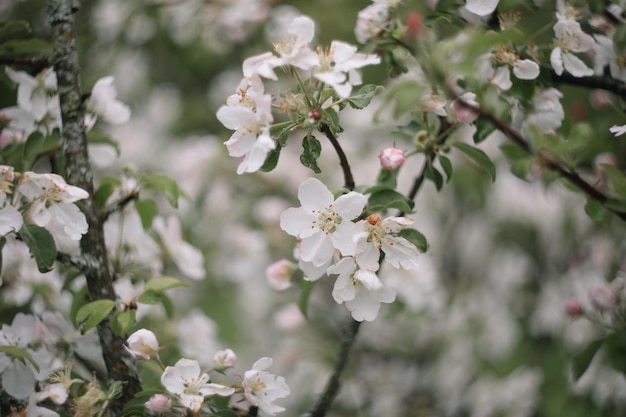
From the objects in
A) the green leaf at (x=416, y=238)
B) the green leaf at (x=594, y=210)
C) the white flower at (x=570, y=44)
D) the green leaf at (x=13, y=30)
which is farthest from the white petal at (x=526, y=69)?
the green leaf at (x=13, y=30)

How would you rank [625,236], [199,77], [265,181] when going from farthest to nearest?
[199,77] < [265,181] < [625,236]

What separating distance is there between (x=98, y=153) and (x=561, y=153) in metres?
1.33

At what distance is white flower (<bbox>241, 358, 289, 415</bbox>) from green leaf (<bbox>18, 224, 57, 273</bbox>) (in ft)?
1.66

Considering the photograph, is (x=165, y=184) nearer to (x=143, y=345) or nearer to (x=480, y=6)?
(x=143, y=345)

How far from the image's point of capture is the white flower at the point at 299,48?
128 centimetres

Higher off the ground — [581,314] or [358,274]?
[358,274]

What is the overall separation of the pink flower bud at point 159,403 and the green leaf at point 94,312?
0.22m

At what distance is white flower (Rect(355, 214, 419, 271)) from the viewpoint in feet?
4.30

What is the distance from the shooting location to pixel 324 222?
134cm

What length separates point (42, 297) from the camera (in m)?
2.05

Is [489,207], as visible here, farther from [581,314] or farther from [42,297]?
[42,297]

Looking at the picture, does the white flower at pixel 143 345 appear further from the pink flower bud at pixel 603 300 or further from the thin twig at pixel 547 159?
the pink flower bud at pixel 603 300

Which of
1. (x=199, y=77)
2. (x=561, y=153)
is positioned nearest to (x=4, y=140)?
(x=561, y=153)

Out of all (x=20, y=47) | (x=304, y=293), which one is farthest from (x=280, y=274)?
(x=20, y=47)
